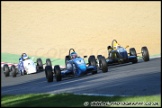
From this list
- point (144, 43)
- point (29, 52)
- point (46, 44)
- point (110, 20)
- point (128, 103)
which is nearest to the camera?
point (128, 103)

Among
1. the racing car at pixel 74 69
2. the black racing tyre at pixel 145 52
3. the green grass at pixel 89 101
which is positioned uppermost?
the black racing tyre at pixel 145 52

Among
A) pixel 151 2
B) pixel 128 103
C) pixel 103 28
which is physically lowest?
pixel 128 103

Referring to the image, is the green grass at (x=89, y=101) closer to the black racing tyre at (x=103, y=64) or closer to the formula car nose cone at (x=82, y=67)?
the formula car nose cone at (x=82, y=67)

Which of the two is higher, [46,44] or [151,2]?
[151,2]

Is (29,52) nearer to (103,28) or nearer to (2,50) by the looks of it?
(2,50)

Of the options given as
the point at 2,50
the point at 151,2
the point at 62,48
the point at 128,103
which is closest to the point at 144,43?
the point at 62,48

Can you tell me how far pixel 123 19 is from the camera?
47.6m

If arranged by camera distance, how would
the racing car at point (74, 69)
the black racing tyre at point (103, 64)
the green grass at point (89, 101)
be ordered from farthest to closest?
the black racing tyre at point (103, 64), the racing car at point (74, 69), the green grass at point (89, 101)

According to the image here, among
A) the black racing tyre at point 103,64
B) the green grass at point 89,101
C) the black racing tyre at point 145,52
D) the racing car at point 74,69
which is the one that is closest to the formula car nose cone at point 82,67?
the racing car at point 74,69

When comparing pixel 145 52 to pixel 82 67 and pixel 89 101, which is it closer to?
pixel 82 67

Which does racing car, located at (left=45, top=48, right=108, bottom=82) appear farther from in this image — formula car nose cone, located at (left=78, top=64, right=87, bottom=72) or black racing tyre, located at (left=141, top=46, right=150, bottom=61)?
black racing tyre, located at (left=141, top=46, right=150, bottom=61)

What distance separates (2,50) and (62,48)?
5223 millimetres

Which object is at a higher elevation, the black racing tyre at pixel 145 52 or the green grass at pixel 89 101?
the black racing tyre at pixel 145 52

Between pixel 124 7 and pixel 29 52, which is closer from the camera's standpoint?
pixel 29 52
